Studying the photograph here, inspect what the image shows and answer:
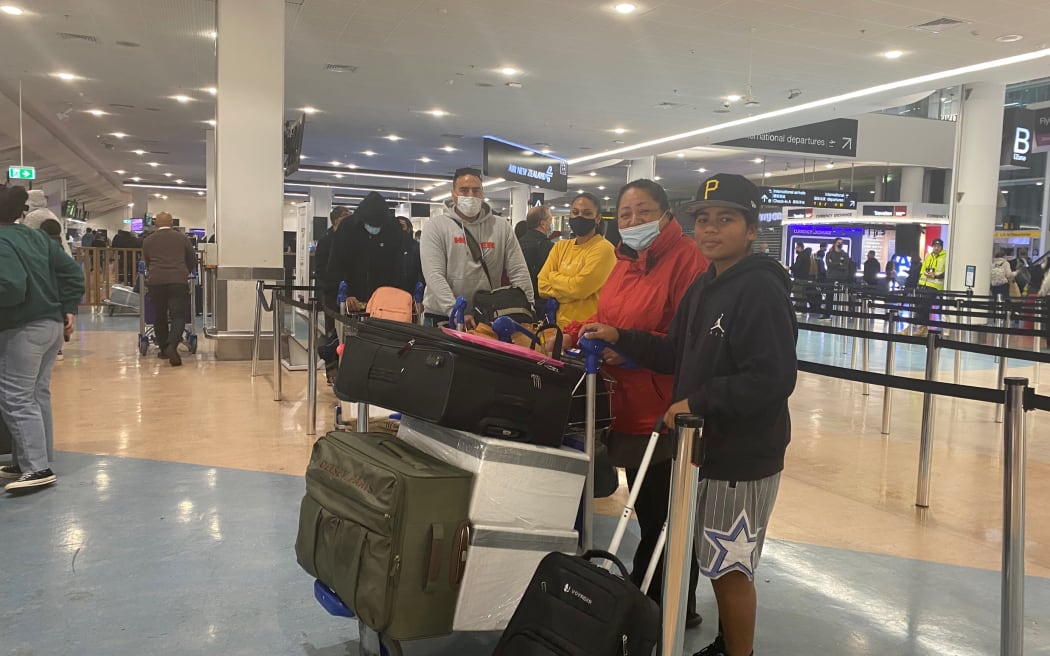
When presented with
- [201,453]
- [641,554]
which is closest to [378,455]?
[641,554]

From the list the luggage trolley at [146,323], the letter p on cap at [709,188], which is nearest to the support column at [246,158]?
the luggage trolley at [146,323]

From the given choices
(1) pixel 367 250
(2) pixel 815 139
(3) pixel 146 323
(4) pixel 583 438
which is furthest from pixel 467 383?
(2) pixel 815 139

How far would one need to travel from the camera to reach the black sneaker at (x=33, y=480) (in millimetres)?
3947

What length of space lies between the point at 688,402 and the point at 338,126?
59.1 feet

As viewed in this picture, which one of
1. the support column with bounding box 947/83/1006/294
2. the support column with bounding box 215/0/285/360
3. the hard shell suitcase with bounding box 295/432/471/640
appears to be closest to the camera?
A: the hard shell suitcase with bounding box 295/432/471/640

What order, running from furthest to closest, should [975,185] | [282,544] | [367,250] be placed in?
[975,185] < [367,250] < [282,544]

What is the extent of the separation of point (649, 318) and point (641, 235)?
28 centimetres

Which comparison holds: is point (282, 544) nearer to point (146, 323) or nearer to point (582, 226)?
point (582, 226)

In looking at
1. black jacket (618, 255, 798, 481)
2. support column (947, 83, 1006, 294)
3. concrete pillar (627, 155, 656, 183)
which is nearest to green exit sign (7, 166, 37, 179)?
concrete pillar (627, 155, 656, 183)

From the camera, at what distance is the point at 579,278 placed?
349 centimetres

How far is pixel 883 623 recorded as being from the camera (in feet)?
9.09

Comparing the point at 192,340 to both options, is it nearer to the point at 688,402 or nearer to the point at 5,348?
the point at 5,348

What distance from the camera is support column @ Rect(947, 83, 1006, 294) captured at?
13.0 metres

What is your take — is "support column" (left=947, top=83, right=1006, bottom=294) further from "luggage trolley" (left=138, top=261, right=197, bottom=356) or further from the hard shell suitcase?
the hard shell suitcase
